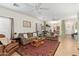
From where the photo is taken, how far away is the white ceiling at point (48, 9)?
293 cm

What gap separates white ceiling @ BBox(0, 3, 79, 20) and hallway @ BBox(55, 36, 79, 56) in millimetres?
586

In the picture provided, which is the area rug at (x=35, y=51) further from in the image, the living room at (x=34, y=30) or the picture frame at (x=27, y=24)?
the picture frame at (x=27, y=24)

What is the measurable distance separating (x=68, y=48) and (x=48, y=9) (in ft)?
3.32

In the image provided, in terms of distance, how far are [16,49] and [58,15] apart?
1.25m

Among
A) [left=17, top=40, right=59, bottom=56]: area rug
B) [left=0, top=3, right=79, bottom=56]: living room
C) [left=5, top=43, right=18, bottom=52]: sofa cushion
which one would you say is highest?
[left=0, top=3, right=79, bottom=56]: living room

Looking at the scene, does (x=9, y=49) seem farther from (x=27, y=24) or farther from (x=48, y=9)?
(x=48, y=9)

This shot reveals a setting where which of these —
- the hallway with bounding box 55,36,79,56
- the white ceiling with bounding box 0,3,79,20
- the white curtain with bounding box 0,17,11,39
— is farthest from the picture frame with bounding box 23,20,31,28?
the hallway with bounding box 55,36,79,56

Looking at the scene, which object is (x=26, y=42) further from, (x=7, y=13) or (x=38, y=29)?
(x=7, y=13)

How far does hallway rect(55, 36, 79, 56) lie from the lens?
115 inches

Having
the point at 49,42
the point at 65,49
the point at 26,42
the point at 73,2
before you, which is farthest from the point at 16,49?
the point at 73,2

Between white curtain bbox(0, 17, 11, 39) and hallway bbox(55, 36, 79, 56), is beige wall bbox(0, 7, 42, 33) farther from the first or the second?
hallway bbox(55, 36, 79, 56)

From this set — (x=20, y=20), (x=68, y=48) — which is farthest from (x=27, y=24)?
(x=68, y=48)

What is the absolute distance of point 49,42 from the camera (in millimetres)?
3070

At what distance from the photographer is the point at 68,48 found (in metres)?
2.93
